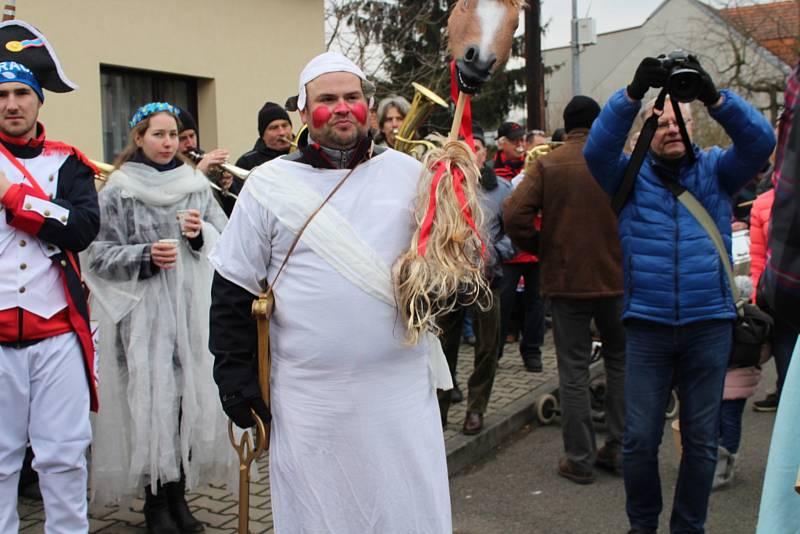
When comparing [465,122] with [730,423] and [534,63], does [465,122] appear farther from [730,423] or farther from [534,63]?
[534,63]

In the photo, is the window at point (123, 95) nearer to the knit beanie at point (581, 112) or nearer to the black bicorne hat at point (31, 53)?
the black bicorne hat at point (31, 53)

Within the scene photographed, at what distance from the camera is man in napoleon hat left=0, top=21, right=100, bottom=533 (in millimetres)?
3529

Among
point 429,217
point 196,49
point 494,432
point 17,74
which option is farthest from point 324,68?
point 196,49

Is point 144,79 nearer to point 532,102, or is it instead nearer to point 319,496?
point 532,102

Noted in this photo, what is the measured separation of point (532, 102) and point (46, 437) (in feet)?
33.0

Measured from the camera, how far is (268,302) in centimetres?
297

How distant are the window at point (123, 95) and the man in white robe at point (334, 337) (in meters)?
6.44

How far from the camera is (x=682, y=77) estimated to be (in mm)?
3605

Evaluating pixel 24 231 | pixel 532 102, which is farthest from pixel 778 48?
pixel 24 231

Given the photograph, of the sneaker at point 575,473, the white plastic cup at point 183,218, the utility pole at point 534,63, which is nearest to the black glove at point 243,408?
the white plastic cup at point 183,218

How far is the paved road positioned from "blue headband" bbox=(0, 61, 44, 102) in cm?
314

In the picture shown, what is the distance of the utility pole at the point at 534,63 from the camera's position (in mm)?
11773

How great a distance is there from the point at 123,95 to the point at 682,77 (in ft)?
22.7

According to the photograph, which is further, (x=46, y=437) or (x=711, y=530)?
(x=711, y=530)
